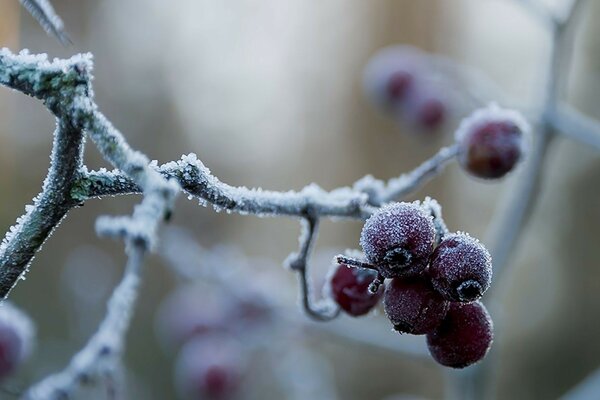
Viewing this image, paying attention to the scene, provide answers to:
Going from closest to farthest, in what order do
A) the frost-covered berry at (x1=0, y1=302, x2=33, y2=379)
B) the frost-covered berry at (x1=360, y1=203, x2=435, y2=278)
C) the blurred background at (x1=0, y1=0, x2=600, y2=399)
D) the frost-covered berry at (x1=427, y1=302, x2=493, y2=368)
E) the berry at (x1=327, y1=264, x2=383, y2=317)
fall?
the frost-covered berry at (x1=360, y1=203, x2=435, y2=278) → the frost-covered berry at (x1=427, y1=302, x2=493, y2=368) → the berry at (x1=327, y1=264, x2=383, y2=317) → the frost-covered berry at (x1=0, y1=302, x2=33, y2=379) → the blurred background at (x1=0, y1=0, x2=600, y2=399)

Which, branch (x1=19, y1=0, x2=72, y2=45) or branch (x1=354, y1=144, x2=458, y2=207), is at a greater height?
branch (x1=354, y1=144, x2=458, y2=207)

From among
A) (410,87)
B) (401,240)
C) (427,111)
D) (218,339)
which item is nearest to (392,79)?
(410,87)

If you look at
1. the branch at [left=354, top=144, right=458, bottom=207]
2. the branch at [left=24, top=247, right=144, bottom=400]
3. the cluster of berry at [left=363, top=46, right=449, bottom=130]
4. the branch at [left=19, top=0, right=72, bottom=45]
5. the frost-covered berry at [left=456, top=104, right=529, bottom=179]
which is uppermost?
the cluster of berry at [left=363, top=46, right=449, bottom=130]

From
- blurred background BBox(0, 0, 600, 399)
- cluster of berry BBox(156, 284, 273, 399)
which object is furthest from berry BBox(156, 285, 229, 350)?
blurred background BBox(0, 0, 600, 399)

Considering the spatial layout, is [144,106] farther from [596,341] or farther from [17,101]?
[596,341]

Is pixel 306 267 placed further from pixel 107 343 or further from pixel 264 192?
pixel 107 343

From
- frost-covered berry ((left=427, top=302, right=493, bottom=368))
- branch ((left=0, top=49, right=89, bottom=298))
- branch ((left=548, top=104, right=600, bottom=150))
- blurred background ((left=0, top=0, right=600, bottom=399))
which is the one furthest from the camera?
blurred background ((left=0, top=0, right=600, bottom=399))

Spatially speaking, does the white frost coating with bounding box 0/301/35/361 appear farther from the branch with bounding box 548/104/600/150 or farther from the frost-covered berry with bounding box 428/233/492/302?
the branch with bounding box 548/104/600/150

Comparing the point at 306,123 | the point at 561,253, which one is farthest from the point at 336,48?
the point at 561,253
